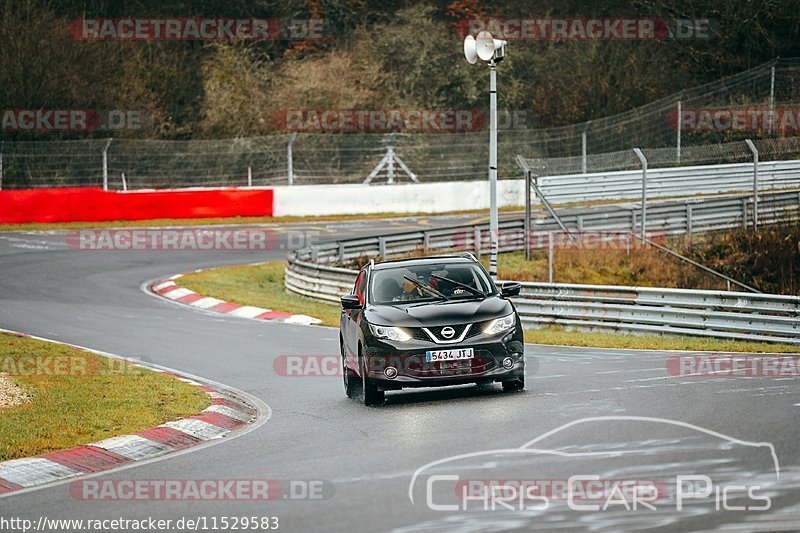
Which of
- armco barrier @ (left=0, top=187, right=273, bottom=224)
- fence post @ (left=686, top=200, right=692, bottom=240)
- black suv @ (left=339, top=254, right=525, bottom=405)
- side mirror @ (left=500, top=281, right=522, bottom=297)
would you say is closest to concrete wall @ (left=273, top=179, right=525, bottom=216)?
armco barrier @ (left=0, top=187, right=273, bottom=224)

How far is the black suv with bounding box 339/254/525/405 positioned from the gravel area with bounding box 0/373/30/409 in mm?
3752

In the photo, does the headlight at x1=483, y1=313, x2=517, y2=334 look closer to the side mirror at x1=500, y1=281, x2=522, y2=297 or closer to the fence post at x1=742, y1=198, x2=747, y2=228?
the side mirror at x1=500, y1=281, x2=522, y2=297

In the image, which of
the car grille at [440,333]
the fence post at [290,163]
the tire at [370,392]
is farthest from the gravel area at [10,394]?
the fence post at [290,163]

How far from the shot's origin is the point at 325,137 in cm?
4819

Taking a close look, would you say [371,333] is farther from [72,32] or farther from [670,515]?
[72,32]

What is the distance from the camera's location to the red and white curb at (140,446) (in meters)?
10.3

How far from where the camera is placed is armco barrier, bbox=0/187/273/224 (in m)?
41.7

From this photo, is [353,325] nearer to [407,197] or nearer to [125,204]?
[125,204]

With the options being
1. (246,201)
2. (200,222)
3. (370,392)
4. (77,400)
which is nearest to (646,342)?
(370,392)

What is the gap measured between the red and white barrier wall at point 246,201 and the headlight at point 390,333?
30389mm

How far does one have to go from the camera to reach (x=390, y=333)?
13562 millimetres

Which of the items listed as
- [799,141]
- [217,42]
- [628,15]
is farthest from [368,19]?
[799,141]

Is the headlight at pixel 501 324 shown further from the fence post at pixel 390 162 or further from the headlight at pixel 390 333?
the fence post at pixel 390 162

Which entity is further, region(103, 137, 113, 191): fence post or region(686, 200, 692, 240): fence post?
region(103, 137, 113, 191): fence post
